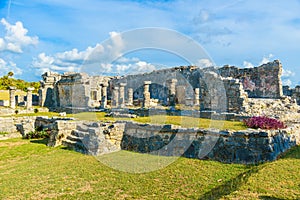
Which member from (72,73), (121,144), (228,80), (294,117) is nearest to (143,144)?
(121,144)

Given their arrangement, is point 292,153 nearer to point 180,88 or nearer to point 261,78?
point 261,78

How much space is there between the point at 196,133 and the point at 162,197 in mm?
4057

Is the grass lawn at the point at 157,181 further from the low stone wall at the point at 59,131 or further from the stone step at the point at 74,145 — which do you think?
the low stone wall at the point at 59,131

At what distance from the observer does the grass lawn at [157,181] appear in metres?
6.23

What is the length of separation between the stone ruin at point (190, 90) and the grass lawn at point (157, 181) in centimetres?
795

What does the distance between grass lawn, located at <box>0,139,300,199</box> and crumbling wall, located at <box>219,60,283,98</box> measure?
58.4ft

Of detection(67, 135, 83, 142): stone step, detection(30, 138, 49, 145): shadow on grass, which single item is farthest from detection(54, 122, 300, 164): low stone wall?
detection(30, 138, 49, 145): shadow on grass

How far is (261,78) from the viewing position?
27.3 meters

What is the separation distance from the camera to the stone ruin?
18.5m

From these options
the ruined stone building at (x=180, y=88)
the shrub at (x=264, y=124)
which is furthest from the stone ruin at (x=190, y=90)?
the shrub at (x=264, y=124)

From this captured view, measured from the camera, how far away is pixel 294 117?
1655 cm

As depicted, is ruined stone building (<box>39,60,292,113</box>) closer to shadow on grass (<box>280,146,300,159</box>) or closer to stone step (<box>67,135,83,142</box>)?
shadow on grass (<box>280,146,300,159</box>)

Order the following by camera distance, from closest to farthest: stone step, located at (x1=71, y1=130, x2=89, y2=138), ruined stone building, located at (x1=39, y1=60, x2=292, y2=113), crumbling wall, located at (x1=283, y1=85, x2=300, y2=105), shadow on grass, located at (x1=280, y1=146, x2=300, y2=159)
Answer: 1. shadow on grass, located at (x1=280, y1=146, x2=300, y2=159)
2. stone step, located at (x1=71, y1=130, x2=89, y2=138)
3. ruined stone building, located at (x1=39, y1=60, x2=292, y2=113)
4. crumbling wall, located at (x1=283, y1=85, x2=300, y2=105)

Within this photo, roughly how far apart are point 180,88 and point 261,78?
32.5 feet
